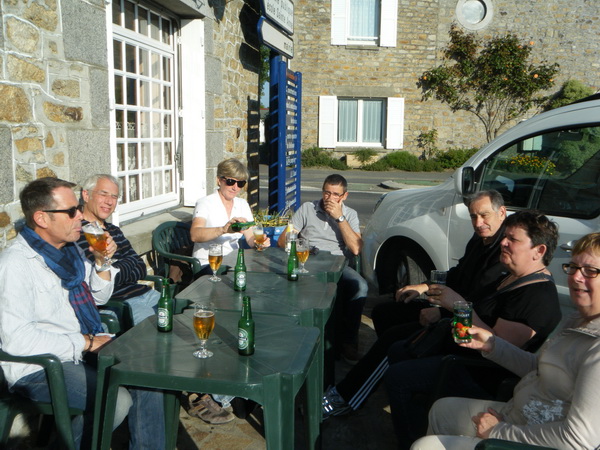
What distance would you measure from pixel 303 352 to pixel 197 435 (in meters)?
1.20

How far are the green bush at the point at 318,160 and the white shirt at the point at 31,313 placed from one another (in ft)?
58.2

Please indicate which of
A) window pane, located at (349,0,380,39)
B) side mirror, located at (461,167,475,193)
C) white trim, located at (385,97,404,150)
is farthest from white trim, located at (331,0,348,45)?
side mirror, located at (461,167,475,193)

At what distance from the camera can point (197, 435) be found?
3186 millimetres

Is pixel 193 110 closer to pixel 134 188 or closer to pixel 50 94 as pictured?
pixel 134 188

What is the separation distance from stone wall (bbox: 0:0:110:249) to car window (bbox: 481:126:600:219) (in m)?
2.96

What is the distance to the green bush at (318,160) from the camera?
66.3ft

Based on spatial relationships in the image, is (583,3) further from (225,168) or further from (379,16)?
(225,168)

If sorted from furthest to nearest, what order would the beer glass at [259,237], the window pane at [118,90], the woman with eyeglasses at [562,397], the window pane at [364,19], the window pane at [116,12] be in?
the window pane at [364,19] < the window pane at [118,90] < the window pane at [116,12] < the beer glass at [259,237] < the woman with eyeglasses at [562,397]

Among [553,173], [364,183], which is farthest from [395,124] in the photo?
[553,173]

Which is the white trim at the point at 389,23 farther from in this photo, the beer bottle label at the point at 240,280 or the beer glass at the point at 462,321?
the beer glass at the point at 462,321

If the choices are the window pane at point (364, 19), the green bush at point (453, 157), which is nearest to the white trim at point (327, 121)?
the window pane at point (364, 19)

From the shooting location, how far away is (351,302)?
4.34 m

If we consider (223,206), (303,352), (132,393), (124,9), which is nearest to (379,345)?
(303,352)

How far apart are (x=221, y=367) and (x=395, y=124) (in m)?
18.7
